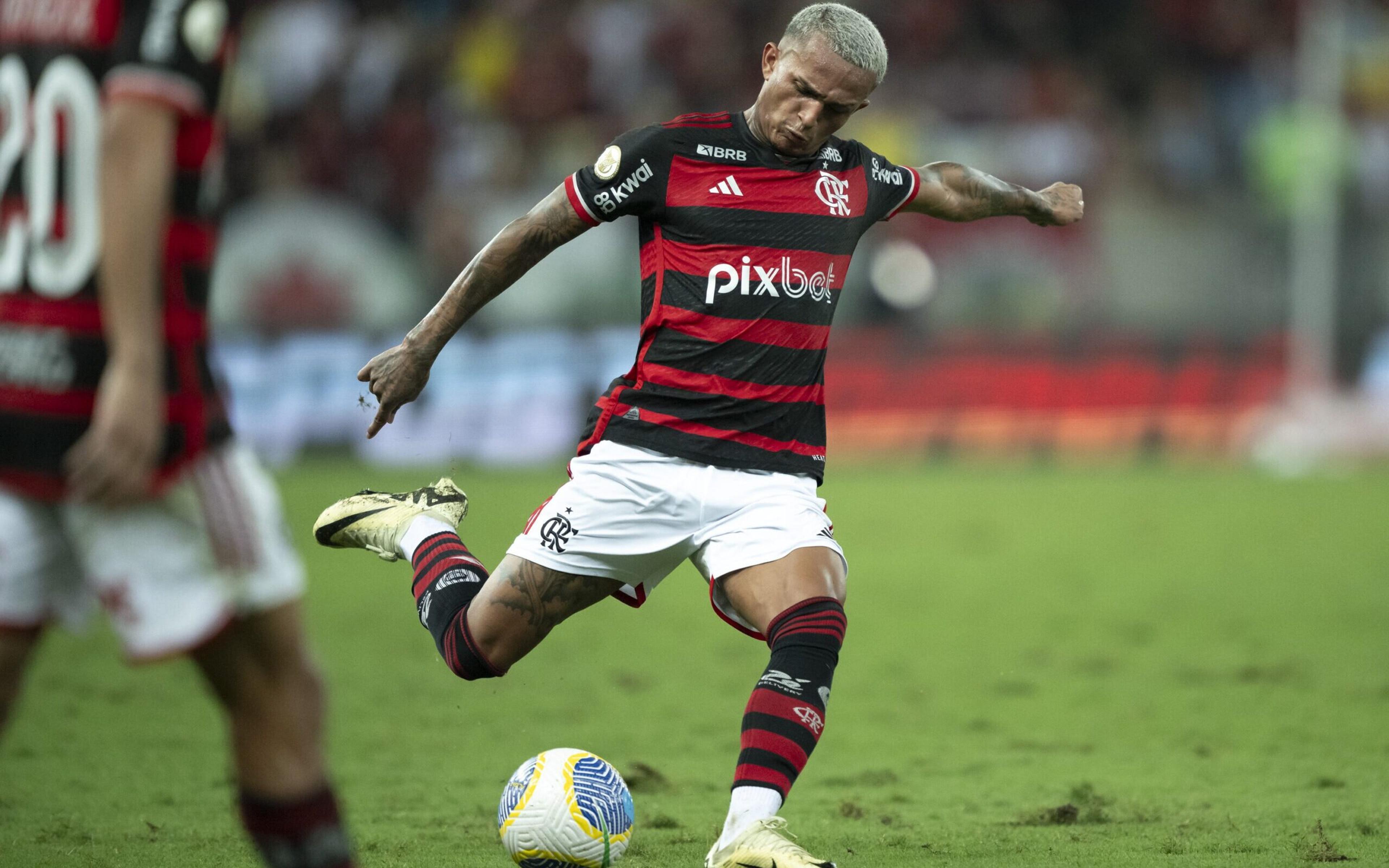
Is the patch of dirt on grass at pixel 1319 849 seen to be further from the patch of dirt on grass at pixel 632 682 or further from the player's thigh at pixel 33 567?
the patch of dirt on grass at pixel 632 682

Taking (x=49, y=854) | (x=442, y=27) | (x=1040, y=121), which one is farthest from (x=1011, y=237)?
(x=49, y=854)

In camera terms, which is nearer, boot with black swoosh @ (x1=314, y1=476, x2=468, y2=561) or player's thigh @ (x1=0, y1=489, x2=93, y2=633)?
player's thigh @ (x1=0, y1=489, x2=93, y2=633)

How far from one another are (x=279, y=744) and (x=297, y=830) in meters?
0.15

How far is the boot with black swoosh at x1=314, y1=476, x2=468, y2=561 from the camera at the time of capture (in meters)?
5.10

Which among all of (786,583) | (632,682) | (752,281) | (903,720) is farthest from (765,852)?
(632,682)

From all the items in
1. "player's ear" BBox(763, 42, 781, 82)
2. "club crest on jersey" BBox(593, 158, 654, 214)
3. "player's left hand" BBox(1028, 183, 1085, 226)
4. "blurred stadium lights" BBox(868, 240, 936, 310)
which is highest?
"blurred stadium lights" BBox(868, 240, 936, 310)

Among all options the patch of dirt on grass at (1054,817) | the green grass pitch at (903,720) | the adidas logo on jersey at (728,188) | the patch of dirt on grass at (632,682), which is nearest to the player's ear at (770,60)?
the adidas logo on jersey at (728,188)

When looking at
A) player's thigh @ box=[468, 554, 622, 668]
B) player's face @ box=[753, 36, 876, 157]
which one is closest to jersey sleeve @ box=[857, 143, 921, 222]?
player's face @ box=[753, 36, 876, 157]

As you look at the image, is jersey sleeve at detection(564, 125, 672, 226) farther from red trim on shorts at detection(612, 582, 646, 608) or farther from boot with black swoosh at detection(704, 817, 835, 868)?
boot with black swoosh at detection(704, 817, 835, 868)

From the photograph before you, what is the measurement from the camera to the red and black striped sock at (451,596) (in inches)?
178

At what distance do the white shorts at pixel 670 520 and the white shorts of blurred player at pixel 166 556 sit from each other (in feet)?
5.43

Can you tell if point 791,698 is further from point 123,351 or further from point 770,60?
point 123,351

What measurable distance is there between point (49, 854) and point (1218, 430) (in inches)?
636

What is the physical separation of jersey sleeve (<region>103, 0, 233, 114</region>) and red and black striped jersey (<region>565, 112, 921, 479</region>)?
1.86 metres
